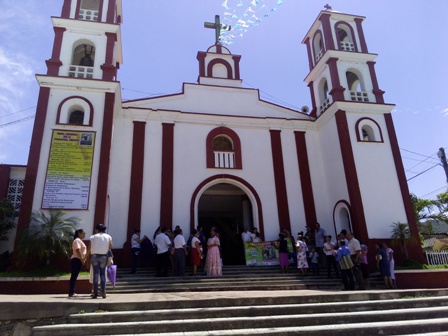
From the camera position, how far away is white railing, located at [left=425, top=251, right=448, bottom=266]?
44.4 ft

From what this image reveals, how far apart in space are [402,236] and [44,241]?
1211 centimetres

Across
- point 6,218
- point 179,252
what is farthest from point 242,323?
point 6,218

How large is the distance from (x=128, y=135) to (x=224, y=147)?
4281 mm

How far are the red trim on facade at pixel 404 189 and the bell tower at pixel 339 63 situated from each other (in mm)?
1408

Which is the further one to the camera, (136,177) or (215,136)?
(215,136)

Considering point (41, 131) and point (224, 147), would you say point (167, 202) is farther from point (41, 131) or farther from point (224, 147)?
point (41, 131)

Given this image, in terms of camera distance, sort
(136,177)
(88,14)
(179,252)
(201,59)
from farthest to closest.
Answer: (201,59) → (88,14) → (136,177) → (179,252)

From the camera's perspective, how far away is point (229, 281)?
10383 mm

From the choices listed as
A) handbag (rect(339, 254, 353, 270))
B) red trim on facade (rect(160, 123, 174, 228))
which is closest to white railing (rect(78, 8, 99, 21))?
red trim on facade (rect(160, 123, 174, 228))

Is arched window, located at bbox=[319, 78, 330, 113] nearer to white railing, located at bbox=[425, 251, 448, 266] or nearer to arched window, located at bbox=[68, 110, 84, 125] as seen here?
white railing, located at bbox=[425, 251, 448, 266]

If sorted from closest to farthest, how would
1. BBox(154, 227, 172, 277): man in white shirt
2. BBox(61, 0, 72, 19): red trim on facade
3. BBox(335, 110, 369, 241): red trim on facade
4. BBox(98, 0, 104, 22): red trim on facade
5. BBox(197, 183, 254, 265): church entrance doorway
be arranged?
BBox(154, 227, 172, 277): man in white shirt, BBox(335, 110, 369, 241): red trim on facade, BBox(61, 0, 72, 19): red trim on facade, BBox(197, 183, 254, 265): church entrance doorway, BBox(98, 0, 104, 22): red trim on facade

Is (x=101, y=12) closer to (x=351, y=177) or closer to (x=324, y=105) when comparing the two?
(x=324, y=105)

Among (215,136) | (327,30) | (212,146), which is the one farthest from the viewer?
(327,30)

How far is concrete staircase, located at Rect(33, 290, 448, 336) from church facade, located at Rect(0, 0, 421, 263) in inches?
228
